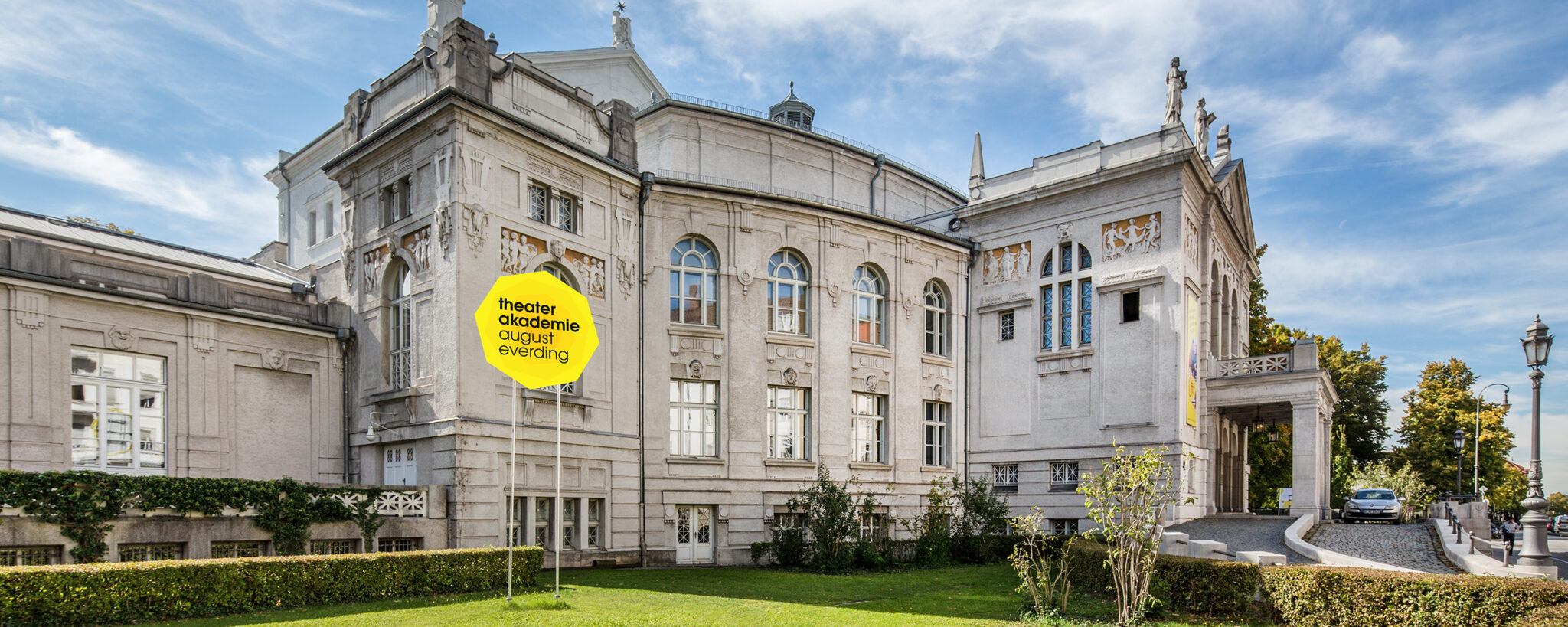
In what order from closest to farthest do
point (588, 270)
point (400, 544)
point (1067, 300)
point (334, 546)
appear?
point (334, 546)
point (400, 544)
point (588, 270)
point (1067, 300)

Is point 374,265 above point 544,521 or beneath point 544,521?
above

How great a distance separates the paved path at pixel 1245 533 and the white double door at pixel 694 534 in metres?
13.0

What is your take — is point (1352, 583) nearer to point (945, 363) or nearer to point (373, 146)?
point (945, 363)

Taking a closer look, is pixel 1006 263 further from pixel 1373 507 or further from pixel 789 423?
pixel 1373 507

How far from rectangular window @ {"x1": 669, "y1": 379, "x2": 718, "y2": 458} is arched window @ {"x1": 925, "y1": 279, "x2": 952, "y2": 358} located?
9141 mm

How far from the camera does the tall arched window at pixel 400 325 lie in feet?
75.9

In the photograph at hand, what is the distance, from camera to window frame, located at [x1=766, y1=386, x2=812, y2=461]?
1138 inches

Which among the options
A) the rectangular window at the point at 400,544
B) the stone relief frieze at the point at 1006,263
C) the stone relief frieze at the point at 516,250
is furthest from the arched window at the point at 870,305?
the rectangular window at the point at 400,544

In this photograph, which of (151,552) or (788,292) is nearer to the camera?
(151,552)

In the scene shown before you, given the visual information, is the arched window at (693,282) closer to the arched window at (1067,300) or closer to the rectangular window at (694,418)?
the rectangular window at (694,418)

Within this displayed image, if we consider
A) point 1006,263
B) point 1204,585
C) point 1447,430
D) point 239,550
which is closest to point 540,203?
point 239,550

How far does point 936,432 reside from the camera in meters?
33.2

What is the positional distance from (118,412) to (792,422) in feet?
56.1

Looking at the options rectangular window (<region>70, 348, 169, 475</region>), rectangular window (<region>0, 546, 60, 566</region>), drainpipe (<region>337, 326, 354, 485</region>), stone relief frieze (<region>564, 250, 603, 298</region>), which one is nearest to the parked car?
stone relief frieze (<region>564, 250, 603, 298</region>)
